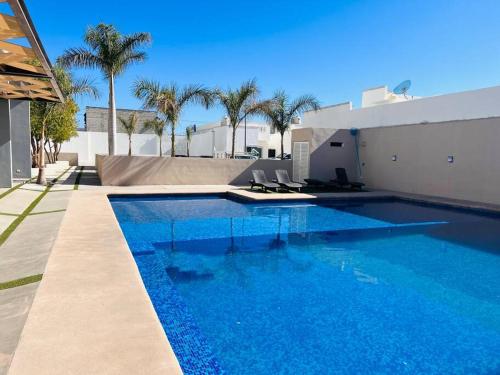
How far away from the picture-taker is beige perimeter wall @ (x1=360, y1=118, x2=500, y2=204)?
12492mm

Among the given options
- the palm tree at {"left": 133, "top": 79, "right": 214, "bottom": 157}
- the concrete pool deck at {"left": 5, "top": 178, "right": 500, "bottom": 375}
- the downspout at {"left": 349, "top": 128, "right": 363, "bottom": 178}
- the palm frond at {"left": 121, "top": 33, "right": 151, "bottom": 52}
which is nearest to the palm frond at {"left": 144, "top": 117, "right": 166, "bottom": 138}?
the palm tree at {"left": 133, "top": 79, "right": 214, "bottom": 157}

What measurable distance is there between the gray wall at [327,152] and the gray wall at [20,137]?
11.9 m

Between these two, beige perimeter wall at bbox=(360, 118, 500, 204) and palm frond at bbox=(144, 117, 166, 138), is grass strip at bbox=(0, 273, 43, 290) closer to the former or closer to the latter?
beige perimeter wall at bbox=(360, 118, 500, 204)

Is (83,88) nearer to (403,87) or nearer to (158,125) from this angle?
(158,125)

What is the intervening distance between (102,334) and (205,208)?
332 inches

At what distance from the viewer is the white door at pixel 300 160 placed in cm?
1709

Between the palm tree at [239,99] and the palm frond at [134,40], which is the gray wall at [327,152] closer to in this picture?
the palm tree at [239,99]

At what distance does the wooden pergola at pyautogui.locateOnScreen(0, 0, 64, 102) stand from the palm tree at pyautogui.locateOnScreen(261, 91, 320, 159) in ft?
32.3

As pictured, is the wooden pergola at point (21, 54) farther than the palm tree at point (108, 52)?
No

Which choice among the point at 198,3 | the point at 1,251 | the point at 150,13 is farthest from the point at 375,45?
the point at 1,251

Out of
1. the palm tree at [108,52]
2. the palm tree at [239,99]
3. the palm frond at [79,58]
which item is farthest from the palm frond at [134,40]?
the palm tree at [239,99]

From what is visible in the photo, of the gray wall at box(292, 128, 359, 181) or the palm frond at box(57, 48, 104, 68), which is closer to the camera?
the palm frond at box(57, 48, 104, 68)

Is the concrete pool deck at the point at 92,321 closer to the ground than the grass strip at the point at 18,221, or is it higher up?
closer to the ground

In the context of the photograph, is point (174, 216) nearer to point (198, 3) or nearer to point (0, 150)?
point (0, 150)
